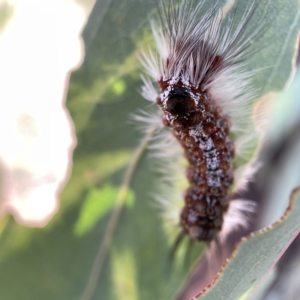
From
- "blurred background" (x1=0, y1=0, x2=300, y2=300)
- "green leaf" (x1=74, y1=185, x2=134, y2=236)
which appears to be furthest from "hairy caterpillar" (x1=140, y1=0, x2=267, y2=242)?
"green leaf" (x1=74, y1=185, x2=134, y2=236)

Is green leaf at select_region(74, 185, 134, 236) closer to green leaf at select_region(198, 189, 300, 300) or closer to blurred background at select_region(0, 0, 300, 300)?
blurred background at select_region(0, 0, 300, 300)

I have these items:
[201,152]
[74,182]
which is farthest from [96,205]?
[201,152]

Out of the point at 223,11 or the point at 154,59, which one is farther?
the point at 154,59

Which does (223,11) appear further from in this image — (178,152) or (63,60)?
(63,60)

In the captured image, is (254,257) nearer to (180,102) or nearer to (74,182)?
(180,102)

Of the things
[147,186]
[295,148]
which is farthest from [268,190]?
[147,186]
